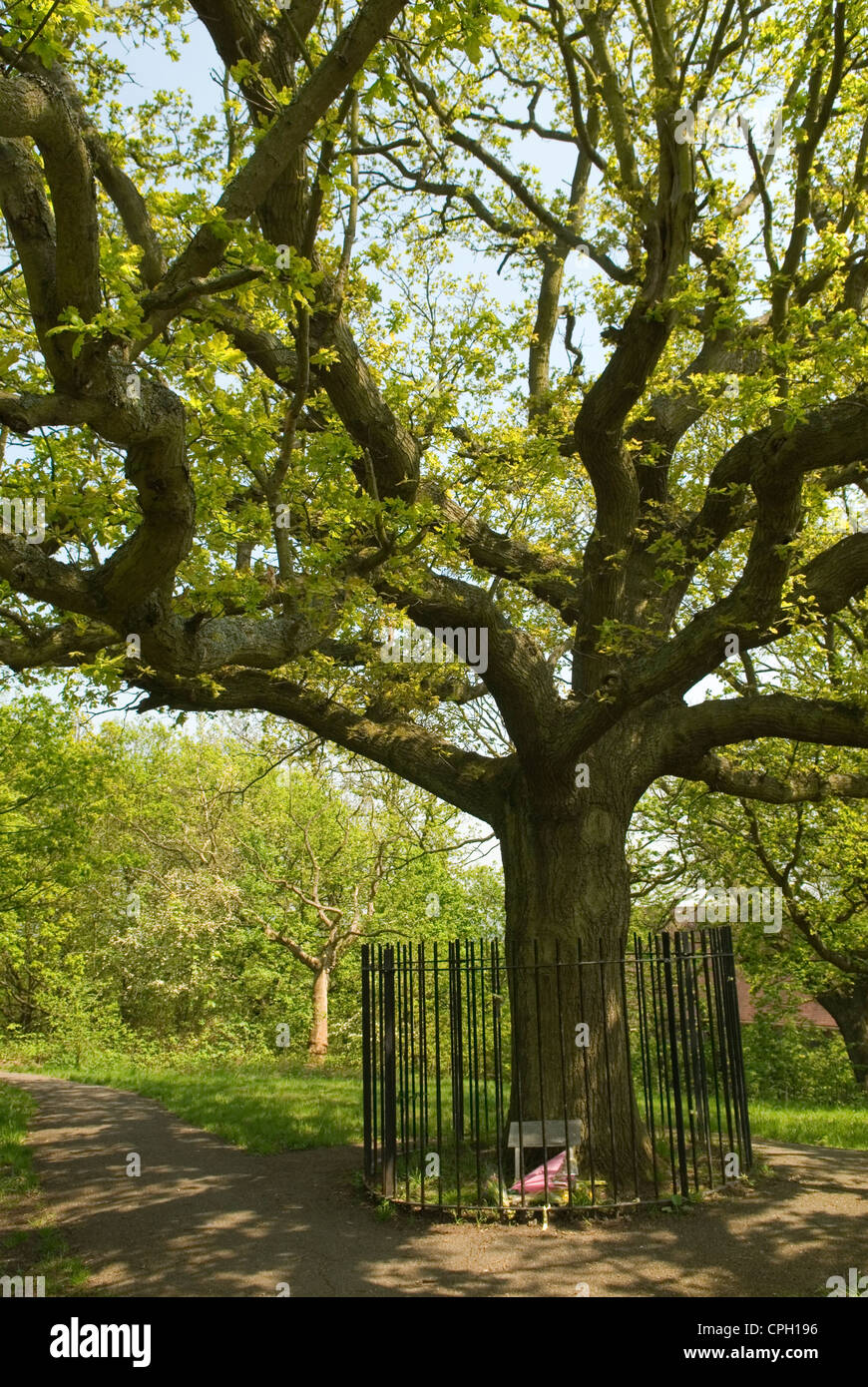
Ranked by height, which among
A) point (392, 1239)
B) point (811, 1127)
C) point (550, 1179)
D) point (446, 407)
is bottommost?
point (811, 1127)

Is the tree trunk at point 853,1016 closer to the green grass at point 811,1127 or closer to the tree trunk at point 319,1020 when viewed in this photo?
the green grass at point 811,1127

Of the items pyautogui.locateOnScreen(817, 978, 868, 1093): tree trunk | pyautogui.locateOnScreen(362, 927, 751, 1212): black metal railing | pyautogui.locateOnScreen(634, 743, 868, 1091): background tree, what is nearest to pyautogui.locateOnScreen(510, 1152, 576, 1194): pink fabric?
pyautogui.locateOnScreen(362, 927, 751, 1212): black metal railing

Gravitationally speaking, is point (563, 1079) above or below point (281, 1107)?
above

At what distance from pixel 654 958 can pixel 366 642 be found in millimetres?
4065

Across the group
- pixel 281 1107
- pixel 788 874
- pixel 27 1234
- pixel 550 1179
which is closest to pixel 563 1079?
pixel 550 1179

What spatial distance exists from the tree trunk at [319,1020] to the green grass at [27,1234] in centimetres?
1288

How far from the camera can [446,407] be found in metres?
8.34

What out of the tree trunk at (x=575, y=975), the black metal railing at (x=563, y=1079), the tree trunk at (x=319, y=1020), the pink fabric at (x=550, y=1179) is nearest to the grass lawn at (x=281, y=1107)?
the black metal railing at (x=563, y=1079)

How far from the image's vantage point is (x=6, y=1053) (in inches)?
952

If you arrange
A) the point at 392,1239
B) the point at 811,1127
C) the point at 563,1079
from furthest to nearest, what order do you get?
1. the point at 811,1127
2. the point at 563,1079
3. the point at 392,1239

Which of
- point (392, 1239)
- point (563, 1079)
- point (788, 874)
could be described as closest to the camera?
point (392, 1239)

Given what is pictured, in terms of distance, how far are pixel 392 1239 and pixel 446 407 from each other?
664cm

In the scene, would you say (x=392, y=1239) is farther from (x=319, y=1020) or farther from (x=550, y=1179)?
(x=319, y=1020)
